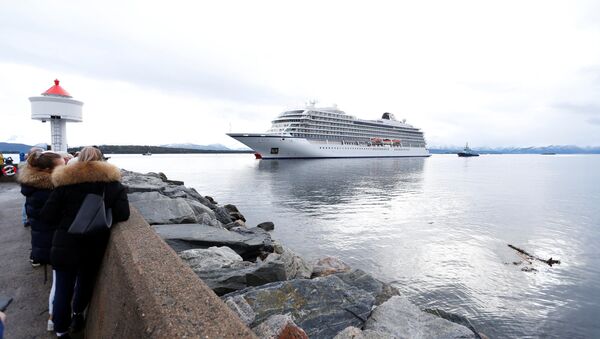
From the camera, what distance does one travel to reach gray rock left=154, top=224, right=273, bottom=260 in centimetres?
579

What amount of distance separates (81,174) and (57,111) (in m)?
15.3

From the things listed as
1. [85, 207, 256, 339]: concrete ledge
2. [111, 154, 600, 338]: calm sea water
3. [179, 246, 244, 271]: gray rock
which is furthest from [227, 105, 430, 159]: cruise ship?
[85, 207, 256, 339]: concrete ledge

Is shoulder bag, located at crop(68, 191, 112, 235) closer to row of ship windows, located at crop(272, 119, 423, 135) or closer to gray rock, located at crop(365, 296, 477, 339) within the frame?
gray rock, located at crop(365, 296, 477, 339)

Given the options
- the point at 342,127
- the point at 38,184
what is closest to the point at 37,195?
the point at 38,184

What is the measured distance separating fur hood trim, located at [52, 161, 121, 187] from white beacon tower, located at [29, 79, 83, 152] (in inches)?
596

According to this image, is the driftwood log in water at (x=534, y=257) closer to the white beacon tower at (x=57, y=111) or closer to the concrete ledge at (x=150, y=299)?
the concrete ledge at (x=150, y=299)

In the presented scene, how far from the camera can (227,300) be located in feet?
→ 12.1

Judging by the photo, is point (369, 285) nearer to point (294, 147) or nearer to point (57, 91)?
point (57, 91)

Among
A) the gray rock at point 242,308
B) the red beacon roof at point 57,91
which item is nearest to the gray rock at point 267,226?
the gray rock at point 242,308

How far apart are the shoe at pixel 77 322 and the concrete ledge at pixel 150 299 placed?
14cm

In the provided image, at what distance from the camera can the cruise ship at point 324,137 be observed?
229 feet

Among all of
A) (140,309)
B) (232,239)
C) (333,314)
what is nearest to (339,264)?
(232,239)

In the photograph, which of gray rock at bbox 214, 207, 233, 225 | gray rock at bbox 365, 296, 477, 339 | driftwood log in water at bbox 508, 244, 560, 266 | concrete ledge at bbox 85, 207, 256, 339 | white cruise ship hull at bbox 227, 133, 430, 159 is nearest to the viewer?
concrete ledge at bbox 85, 207, 256, 339

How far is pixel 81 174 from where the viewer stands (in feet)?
9.39
